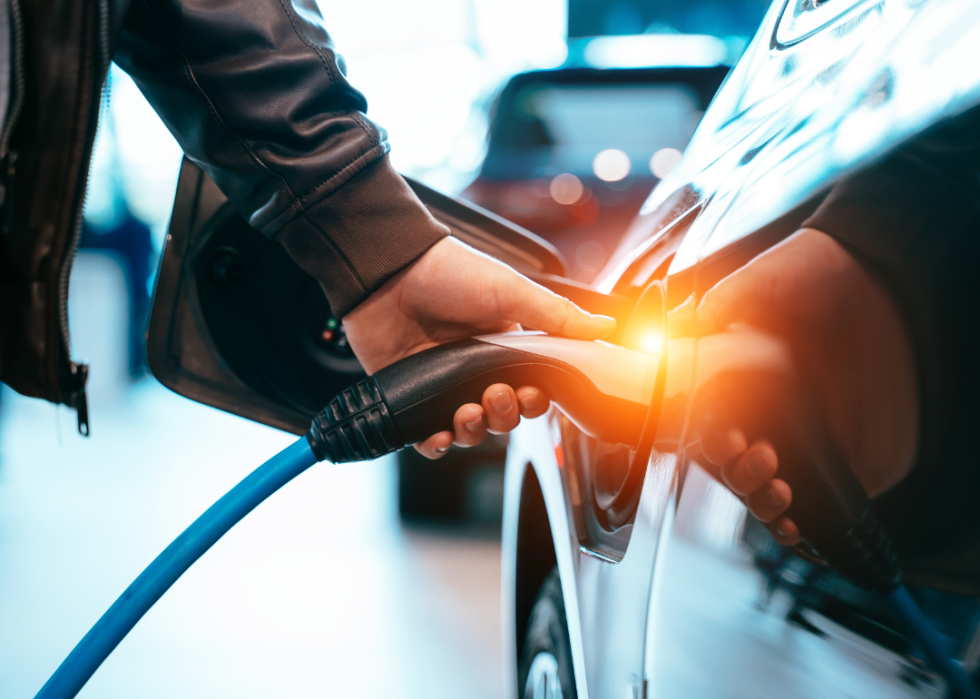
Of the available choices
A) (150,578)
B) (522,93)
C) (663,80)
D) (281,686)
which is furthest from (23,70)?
(663,80)

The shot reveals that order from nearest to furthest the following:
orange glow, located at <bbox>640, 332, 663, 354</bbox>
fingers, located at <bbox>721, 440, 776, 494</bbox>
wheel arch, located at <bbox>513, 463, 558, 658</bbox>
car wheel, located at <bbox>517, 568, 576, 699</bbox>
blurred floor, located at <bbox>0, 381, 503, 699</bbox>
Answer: fingers, located at <bbox>721, 440, 776, 494</bbox>
orange glow, located at <bbox>640, 332, 663, 354</bbox>
car wheel, located at <bbox>517, 568, 576, 699</bbox>
wheel arch, located at <bbox>513, 463, 558, 658</bbox>
blurred floor, located at <bbox>0, 381, 503, 699</bbox>

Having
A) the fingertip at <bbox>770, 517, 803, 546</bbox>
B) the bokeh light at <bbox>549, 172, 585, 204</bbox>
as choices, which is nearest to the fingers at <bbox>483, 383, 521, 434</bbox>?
the fingertip at <bbox>770, 517, 803, 546</bbox>

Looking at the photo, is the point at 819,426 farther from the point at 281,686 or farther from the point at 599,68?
the point at 599,68

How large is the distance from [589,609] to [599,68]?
216 cm

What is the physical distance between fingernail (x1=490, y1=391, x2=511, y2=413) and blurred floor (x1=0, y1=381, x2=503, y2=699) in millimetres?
1042

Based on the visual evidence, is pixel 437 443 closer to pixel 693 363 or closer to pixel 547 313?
pixel 547 313

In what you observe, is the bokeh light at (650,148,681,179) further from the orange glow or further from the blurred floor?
the orange glow

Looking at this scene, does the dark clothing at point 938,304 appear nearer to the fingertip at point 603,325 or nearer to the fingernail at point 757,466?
the fingernail at point 757,466

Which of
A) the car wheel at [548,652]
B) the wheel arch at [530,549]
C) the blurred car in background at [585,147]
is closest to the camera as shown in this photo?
the car wheel at [548,652]

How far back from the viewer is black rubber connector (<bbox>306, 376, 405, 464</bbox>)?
660 millimetres

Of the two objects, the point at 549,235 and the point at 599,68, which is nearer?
the point at 549,235

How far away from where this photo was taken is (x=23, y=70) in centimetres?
58

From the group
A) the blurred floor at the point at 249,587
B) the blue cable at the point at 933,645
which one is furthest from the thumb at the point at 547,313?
the blurred floor at the point at 249,587

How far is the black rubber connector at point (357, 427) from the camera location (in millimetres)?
660
